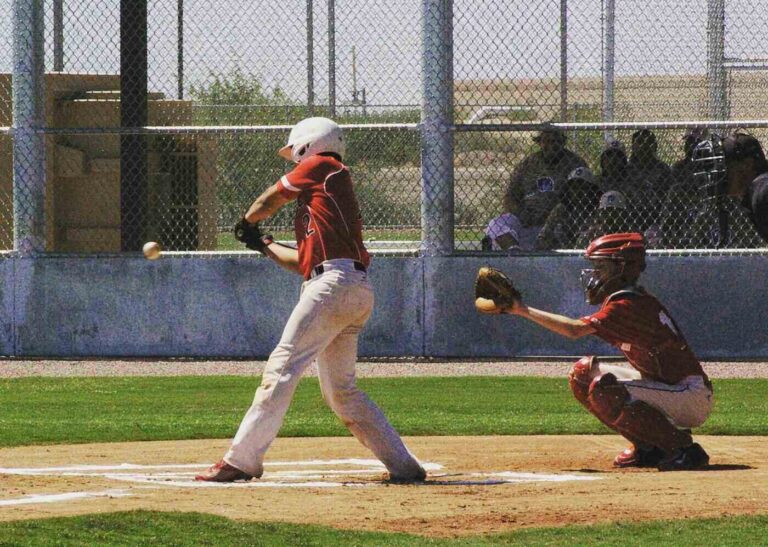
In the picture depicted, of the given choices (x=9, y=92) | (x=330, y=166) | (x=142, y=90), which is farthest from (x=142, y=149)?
(x=330, y=166)

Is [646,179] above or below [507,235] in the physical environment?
above

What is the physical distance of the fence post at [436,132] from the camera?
42.1 feet

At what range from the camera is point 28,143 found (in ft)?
42.9

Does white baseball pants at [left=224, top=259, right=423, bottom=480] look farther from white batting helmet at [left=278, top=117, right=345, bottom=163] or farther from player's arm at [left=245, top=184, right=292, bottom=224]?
white batting helmet at [left=278, top=117, right=345, bottom=163]

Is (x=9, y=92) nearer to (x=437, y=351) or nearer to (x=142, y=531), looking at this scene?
(x=437, y=351)

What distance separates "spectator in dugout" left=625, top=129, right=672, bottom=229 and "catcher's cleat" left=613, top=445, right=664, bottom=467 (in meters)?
5.64

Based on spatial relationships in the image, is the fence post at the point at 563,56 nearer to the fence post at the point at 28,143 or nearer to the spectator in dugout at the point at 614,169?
the spectator in dugout at the point at 614,169

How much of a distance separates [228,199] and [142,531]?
9.69 meters

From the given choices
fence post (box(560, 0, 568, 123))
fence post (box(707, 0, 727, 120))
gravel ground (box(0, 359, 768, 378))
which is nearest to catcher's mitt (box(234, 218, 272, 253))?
gravel ground (box(0, 359, 768, 378))

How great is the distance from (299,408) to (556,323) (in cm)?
361

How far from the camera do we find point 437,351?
12.9m

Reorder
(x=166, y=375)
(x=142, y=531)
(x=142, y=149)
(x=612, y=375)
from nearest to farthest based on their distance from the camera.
Result: (x=142, y=531), (x=612, y=375), (x=166, y=375), (x=142, y=149)

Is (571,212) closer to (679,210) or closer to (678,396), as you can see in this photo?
(679,210)

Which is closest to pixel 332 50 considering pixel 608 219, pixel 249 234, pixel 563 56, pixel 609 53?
pixel 563 56
